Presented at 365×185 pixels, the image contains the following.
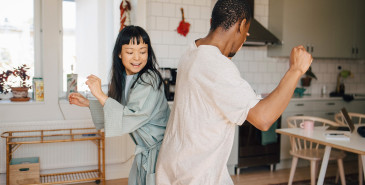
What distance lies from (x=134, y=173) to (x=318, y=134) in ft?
5.77

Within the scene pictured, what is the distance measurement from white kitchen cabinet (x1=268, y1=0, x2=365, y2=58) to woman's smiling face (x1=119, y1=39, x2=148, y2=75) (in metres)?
3.40

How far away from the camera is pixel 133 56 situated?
4.51 feet

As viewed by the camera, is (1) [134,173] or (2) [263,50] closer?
(1) [134,173]

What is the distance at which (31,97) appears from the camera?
3.58 meters

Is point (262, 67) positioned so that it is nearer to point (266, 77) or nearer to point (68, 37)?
point (266, 77)

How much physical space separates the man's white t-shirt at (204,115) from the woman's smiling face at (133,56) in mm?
310

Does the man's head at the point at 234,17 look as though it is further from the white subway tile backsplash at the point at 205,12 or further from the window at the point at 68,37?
the white subway tile backsplash at the point at 205,12

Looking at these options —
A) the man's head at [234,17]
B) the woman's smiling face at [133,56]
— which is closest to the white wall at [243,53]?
the woman's smiling face at [133,56]

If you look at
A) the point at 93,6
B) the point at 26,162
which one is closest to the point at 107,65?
the point at 93,6

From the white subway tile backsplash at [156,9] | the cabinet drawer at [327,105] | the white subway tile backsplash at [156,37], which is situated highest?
the white subway tile backsplash at [156,9]

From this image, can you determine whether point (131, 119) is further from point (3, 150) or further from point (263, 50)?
point (263, 50)

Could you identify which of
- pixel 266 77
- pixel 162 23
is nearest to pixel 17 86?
pixel 162 23

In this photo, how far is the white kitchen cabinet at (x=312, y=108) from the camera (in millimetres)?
4224

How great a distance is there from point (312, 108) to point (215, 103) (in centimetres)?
372
